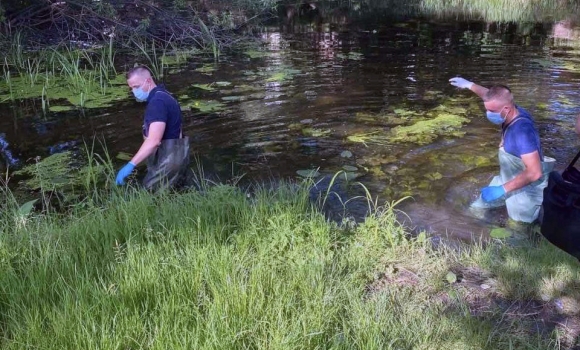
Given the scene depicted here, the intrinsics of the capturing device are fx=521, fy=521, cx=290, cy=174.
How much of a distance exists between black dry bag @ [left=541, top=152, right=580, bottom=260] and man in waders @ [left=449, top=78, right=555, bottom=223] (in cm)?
180

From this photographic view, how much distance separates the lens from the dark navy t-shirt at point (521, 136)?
14.5 ft

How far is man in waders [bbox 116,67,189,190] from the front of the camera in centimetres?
486

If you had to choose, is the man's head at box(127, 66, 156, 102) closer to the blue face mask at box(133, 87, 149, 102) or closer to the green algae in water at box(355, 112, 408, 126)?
the blue face mask at box(133, 87, 149, 102)

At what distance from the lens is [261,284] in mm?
2949

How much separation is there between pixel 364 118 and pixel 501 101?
3566 millimetres

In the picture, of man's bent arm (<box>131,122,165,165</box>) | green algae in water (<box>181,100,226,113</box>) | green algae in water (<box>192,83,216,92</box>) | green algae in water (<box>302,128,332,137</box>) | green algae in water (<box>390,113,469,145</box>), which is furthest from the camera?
green algae in water (<box>192,83,216,92</box>)

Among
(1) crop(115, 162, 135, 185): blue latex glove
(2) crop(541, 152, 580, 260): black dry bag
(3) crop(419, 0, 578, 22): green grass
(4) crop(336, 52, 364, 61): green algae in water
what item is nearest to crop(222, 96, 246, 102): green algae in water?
(1) crop(115, 162, 135, 185): blue latex glove

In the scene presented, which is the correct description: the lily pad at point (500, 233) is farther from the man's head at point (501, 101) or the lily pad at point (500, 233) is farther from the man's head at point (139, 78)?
the man's head at point (139, 78)

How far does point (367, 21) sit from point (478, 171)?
15144mm

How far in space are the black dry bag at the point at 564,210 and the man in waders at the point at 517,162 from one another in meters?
1.80

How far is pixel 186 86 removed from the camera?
9.94m

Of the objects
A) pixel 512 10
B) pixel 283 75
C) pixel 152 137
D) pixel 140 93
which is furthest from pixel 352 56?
pixel 512 10

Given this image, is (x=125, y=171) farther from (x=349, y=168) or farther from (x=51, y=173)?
(x=349, y=168)

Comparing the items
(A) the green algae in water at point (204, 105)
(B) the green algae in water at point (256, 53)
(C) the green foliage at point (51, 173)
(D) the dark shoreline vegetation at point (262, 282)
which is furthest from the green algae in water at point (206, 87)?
(D) the dark shoreline vegetation at point (262, 282)
